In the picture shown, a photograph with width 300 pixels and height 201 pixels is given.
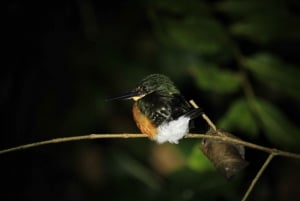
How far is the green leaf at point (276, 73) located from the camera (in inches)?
78.7

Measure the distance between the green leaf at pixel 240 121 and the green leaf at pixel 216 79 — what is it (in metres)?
0.11

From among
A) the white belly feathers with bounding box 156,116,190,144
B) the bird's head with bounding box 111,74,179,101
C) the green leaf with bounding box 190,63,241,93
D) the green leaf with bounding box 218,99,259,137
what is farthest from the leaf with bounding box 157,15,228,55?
the white belly feathers with bounding box 156,116,190,144

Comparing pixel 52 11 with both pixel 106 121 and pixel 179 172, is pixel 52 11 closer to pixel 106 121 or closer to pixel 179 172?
pixel 106 121

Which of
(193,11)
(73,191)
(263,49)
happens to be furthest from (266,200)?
(193,11)

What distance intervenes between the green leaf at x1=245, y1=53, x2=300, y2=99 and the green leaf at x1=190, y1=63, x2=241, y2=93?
92mm

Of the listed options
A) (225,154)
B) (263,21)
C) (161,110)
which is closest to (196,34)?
(263,21)

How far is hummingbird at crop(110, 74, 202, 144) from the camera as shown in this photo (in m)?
1.54

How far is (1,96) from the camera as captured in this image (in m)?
2.98

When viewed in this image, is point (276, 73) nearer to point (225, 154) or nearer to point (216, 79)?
point (216, 79)

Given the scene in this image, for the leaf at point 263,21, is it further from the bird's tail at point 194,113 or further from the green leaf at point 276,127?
the bird's tail at point 194,113

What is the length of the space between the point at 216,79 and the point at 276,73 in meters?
0.25

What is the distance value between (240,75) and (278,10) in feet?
1.36

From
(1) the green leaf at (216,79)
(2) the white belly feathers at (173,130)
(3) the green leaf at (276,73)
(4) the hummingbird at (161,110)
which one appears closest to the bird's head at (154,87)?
(4) the hummingbird at (161,110)

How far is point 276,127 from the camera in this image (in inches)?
76.6
